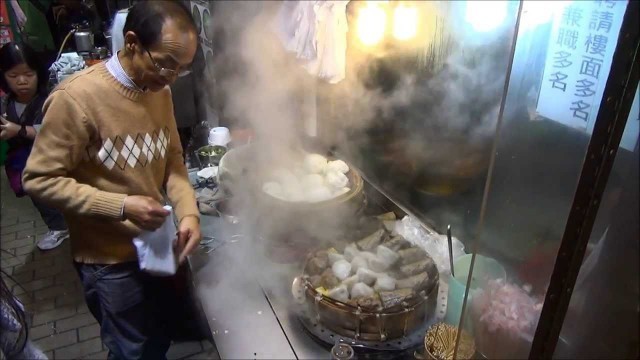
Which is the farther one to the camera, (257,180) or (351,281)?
(257,180)

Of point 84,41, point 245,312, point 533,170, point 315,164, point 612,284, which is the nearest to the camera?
point 612,284

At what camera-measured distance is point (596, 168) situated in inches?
35.4

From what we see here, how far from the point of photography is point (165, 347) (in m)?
2.82

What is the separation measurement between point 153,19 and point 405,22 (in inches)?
89.0

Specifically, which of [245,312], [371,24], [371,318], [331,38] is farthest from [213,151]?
[371,318]

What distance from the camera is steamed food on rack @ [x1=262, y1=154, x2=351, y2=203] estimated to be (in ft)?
9.69

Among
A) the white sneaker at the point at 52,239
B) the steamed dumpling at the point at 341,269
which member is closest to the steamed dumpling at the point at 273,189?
the steamed dumpling at the point at 341,269

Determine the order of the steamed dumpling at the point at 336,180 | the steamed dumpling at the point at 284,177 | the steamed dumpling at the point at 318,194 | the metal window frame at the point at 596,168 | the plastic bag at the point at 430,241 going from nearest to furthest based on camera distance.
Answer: the metal window frame at the point at 596,168, the plastic bag at the point at 430,241, the steamed dumpling at the point at 318,194, the steamed dumpling at the point at 336,180, the steamed dumpling at the point at 284,177

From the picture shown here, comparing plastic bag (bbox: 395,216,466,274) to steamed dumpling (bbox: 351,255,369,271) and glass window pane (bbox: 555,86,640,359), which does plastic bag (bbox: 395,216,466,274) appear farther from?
glass window pane (bbox: 555,86,640,359)

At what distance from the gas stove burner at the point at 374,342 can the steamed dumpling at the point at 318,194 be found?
0.83m

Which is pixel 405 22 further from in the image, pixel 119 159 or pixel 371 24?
pixel 119 159

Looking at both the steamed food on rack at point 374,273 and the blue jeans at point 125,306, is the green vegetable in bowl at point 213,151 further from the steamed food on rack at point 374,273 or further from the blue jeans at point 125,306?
the steamed food on rack at point 374,273

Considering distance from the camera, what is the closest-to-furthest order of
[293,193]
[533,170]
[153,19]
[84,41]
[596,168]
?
[596,168] < [533,170] < [153,19] < [293,193] < [84,41]

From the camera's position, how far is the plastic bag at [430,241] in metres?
2.75
